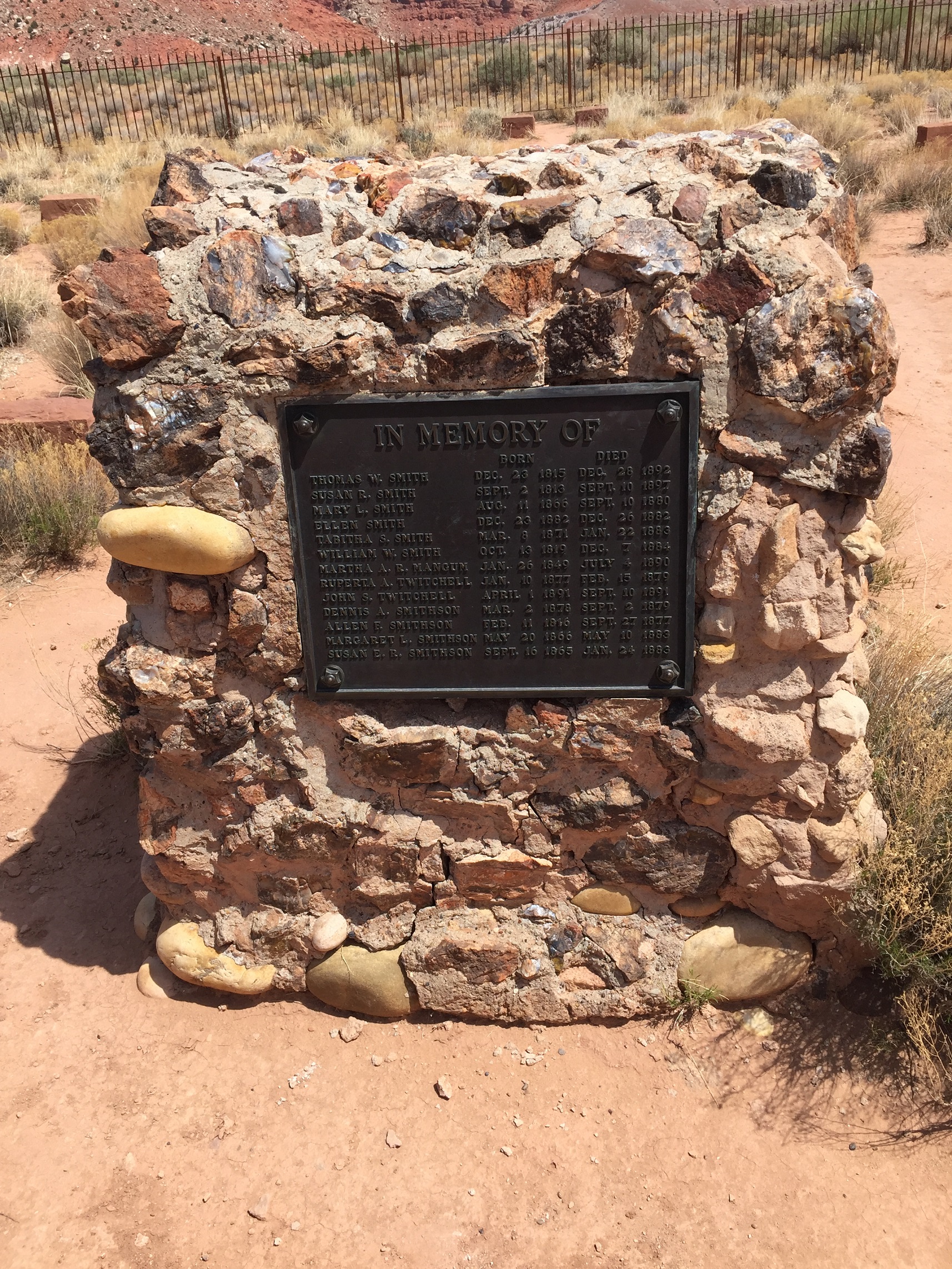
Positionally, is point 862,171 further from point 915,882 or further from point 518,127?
point 915,882

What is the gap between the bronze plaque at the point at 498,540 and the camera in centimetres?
267

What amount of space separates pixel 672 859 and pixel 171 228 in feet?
8.11

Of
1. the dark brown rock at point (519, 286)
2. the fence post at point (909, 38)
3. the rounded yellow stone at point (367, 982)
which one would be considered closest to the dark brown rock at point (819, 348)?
the dark brown rock at point (519, 286)

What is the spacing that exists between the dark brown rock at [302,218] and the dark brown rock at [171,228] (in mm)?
248

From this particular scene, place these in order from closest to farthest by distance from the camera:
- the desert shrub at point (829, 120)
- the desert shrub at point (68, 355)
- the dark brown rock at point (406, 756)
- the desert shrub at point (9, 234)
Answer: the dark brown rock at point (406, 756), the desert shrub at point (68, 355), the desert shrub at point (9, 234), the desert shrub at point (829, 120)

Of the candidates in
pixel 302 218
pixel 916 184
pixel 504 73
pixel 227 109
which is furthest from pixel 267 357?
pixel 504 73

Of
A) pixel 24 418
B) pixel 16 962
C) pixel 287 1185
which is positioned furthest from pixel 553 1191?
pixel 24 418

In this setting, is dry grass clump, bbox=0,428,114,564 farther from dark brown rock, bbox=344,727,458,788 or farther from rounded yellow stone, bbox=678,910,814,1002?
rounded yellow stone, bbox=678,910,814,1002

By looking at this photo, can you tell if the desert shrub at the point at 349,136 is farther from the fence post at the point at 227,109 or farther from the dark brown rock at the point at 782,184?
the dark brown rock at the point at 782,184

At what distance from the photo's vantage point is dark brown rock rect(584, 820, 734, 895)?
9.96ft

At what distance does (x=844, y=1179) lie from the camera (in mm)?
2674

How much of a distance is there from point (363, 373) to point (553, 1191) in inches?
94.4

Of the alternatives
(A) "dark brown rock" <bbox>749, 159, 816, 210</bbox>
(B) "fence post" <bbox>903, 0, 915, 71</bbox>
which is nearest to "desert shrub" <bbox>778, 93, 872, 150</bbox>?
(B) "fence post" <bbox>903, 0, 915, 71</bbox>

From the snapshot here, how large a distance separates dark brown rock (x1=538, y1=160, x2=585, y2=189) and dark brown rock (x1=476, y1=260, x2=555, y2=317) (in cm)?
35
